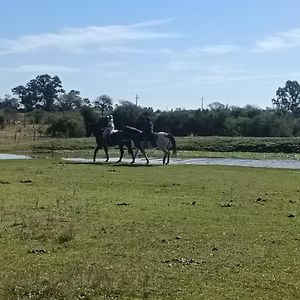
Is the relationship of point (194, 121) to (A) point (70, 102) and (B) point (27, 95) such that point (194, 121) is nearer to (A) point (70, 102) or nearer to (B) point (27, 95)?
(A) point (70, 102)

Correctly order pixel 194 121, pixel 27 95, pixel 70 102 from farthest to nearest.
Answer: pixel 27 95, pixel 70 102, pixel 194 121

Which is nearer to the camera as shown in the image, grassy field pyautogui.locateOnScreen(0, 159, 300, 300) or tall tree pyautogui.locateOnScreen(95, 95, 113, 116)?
grassy field pyautogui.locateOnScreen(0, 159, 300, 300)

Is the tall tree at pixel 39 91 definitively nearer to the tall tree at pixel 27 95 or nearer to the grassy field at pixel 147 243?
the tall tree at pixel 27 95

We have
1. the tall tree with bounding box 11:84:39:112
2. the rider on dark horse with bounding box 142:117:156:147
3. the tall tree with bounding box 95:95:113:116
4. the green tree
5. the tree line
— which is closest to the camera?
the rider on dark horse with bounding box 142:117:156:147

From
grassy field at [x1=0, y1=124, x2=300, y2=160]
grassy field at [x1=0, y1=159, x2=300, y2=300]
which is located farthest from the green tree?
grassy field at [x1=0, y1=159, x2=300, y2=300]

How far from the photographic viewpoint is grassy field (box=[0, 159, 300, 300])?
9.78 m

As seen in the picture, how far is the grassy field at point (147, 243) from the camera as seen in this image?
978cm

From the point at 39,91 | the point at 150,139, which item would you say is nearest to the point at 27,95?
the point at 39,91

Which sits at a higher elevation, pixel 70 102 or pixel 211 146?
pixel 70 102

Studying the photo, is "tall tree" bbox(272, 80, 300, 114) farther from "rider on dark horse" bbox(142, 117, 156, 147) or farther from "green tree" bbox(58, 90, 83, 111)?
"rider on dark horse" bbox(142, 117, 156, 147)

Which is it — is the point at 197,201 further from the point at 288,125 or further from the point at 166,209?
the point at 288,125

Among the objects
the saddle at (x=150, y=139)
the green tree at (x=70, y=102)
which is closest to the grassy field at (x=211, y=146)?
the saddle at (x=150, y=139)

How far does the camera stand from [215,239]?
13.9 m

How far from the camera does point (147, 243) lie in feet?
43.1
